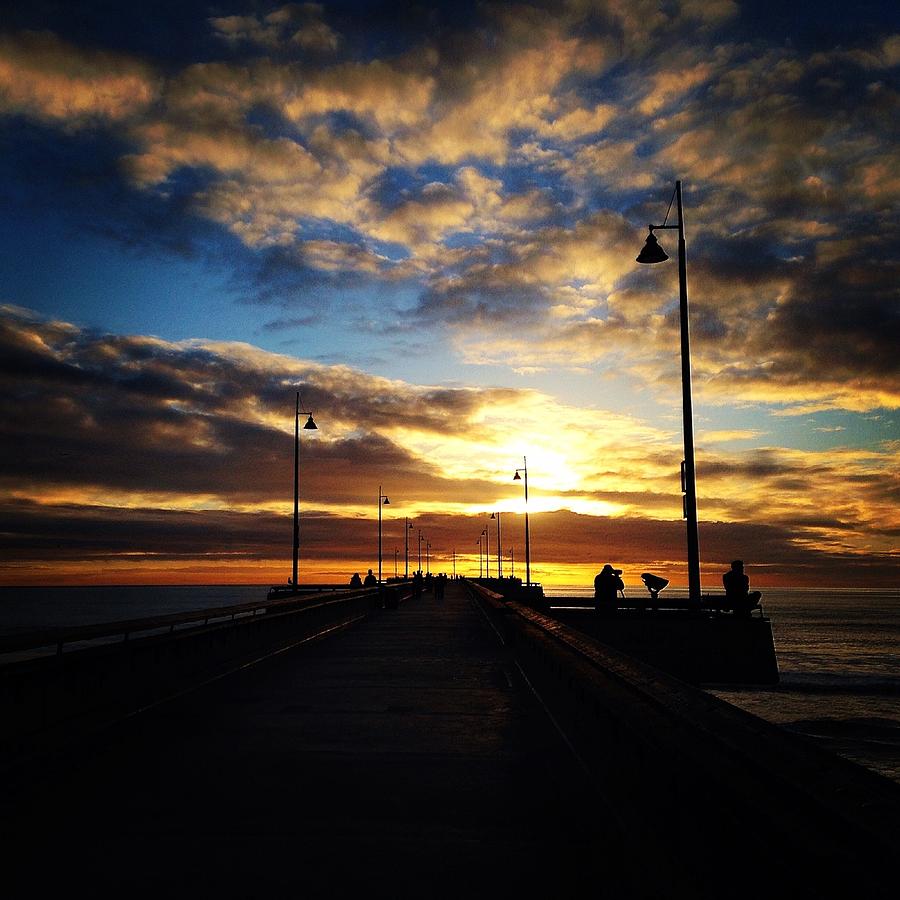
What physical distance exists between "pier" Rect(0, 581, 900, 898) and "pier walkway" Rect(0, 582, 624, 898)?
0.07ft

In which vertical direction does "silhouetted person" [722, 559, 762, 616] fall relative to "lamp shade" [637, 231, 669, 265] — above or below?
below

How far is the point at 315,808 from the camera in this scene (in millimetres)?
6207

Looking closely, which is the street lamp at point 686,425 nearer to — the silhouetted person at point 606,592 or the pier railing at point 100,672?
the silhouetted person at point 606,592

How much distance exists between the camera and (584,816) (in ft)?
19.8

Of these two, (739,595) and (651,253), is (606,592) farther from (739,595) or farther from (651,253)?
(651,253)

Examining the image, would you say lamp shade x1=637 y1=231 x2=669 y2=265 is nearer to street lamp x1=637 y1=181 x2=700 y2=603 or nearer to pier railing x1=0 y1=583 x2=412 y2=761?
street lamp x1=637 y1=181 x2=700 y2=603

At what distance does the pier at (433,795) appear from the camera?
13.7 feet

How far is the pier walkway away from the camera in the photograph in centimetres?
478

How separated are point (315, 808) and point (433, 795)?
0.91 m

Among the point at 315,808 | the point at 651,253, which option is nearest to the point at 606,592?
the point at 651,253

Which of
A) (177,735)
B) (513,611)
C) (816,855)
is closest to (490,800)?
(816,855)

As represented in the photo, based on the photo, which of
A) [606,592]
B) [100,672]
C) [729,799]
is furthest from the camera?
[606,592]

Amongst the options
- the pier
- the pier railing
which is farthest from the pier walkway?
the pier railing

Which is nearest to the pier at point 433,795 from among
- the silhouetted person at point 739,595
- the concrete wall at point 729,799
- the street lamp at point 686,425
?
the concrete wall at point 729,799
